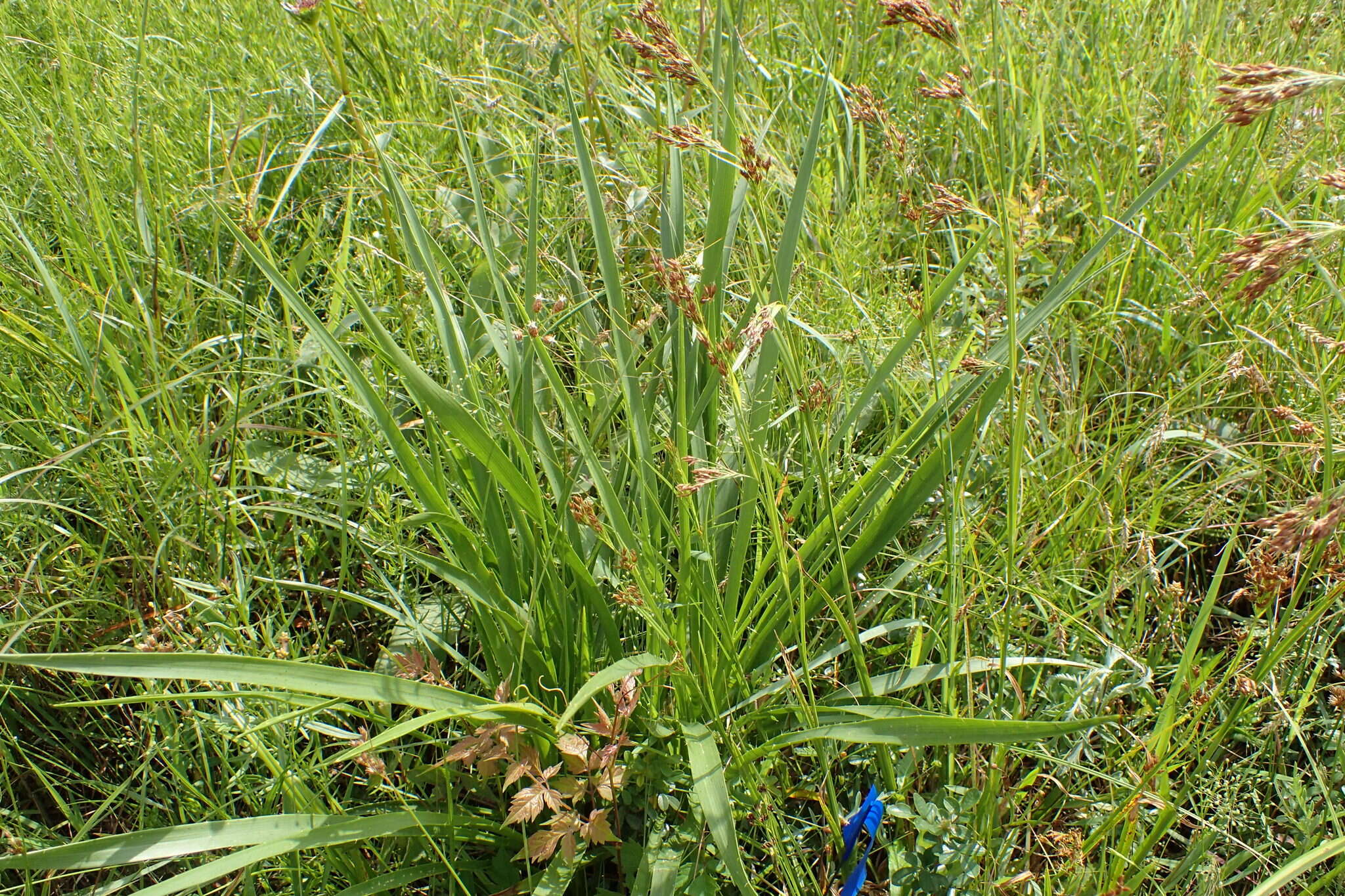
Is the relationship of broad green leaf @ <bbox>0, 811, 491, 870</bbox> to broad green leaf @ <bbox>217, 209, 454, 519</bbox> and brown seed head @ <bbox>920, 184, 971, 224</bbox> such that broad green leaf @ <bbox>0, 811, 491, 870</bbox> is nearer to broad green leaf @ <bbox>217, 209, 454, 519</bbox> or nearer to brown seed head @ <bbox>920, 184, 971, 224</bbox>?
broad green leaf @ <bbox>217, 209, 454, 519</bbox>

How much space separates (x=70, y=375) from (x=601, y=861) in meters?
1.29

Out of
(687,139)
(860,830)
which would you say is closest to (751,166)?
(687,139)

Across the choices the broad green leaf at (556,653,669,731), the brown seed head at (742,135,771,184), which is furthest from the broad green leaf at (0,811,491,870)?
the brown seed head at (742,135,771,184)

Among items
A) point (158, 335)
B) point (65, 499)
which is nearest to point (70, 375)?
point (158, 335)

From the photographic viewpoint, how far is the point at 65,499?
150cm

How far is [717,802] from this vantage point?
1.00 m

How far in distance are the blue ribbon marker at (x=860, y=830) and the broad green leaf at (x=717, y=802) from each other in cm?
16

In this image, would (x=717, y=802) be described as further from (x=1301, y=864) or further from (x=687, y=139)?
(x=687, y=139)

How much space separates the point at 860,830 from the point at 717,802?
0.23 meters

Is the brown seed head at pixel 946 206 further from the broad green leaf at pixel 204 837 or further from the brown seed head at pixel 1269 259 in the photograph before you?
the broad green leaf at pixel 204 837

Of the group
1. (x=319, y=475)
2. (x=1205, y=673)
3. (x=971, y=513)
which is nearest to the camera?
(x=1205, y=673)

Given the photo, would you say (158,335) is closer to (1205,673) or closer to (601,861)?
(601,861)

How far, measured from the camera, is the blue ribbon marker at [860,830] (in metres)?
1.10

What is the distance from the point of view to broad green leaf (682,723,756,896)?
963 mm
